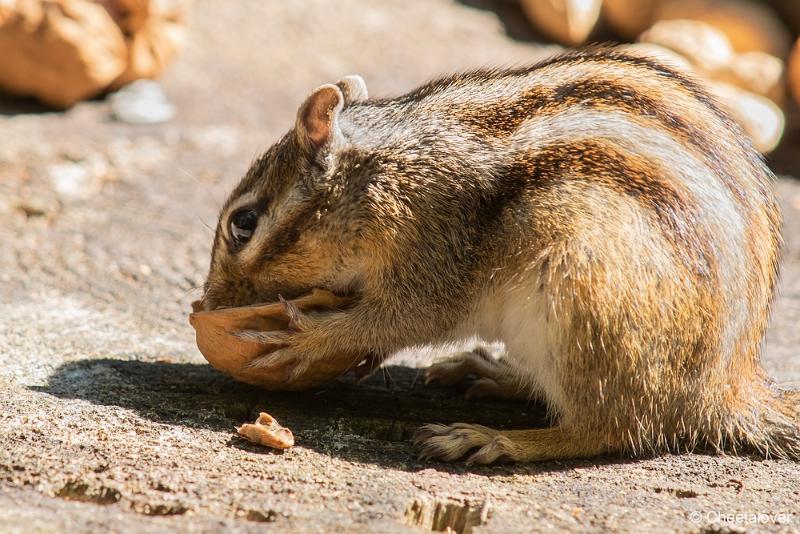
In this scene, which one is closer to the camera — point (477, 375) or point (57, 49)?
point (477, 375)

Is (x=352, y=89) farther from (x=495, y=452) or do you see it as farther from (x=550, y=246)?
(x=495, y=452)

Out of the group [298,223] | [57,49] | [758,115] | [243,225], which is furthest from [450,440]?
[758,115]

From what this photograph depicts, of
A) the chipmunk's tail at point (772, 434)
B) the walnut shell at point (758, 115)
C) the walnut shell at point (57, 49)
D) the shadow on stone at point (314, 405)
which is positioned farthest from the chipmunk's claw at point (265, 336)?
the walnut shell at point (758, 115)

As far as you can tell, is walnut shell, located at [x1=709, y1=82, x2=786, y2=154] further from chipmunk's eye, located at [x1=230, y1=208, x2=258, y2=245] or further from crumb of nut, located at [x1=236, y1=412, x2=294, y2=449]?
crumb of nut, located at [x1=236, y1=412, x2=294, y2=449]

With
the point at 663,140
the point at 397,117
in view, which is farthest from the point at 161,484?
the point at 663,140

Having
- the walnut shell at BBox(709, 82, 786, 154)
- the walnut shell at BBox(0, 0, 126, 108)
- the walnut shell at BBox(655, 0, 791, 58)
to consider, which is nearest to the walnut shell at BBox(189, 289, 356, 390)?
the walnut shell at BBox(0, 0, 126, 108)

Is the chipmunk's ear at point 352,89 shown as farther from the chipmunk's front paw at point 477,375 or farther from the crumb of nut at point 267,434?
the crumb of nut at point 267,434

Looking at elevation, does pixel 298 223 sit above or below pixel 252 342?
above
